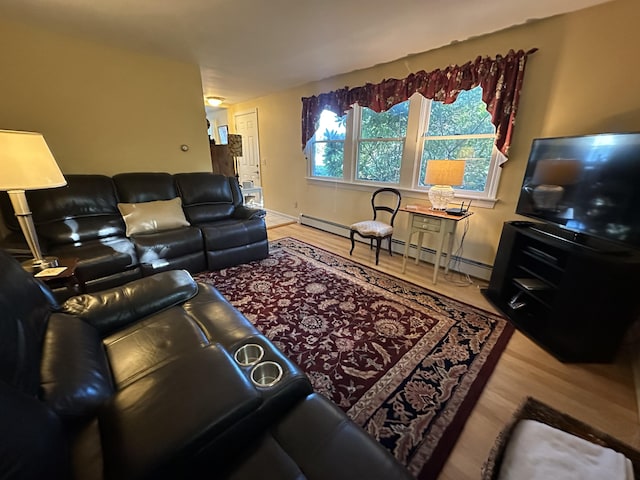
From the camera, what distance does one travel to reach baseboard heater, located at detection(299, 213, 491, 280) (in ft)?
9.32

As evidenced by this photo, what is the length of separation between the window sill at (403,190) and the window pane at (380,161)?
0.12 m

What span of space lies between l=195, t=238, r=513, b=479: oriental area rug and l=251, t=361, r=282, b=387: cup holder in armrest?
2.01 feet

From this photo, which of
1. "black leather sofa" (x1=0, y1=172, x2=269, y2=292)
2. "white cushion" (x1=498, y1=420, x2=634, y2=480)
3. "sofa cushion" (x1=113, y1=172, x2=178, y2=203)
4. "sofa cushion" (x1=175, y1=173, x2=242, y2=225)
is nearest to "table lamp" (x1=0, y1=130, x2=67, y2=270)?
"black leather sofa" (x1=0, y1=172, x2=269, y2=292)

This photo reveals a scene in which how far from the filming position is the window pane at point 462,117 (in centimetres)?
262

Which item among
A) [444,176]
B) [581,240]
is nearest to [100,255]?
[444,176]

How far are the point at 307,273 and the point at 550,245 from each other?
2082 mm

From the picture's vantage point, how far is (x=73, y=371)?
2.81 ft

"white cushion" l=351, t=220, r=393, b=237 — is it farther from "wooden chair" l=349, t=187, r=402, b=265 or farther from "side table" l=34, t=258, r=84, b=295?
"side table" l=34, t=258, r=84, b=295

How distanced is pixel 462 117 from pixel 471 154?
1.31 ft

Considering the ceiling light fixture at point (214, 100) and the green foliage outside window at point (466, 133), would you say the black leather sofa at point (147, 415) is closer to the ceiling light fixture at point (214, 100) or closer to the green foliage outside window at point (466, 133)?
the green foliage outside window at point (466, 133)

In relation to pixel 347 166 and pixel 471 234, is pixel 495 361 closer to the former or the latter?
pixel 471 234

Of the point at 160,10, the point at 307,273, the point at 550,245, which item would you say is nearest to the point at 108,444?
the point at 307,273

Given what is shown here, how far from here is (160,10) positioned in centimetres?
211

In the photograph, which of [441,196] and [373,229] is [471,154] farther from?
[373,229]
